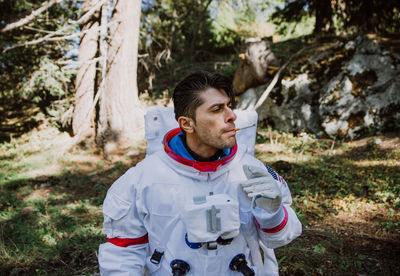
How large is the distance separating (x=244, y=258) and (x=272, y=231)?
0.86 feet

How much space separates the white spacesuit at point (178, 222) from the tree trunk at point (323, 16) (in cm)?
897

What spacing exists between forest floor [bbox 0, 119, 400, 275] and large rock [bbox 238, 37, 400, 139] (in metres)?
0.42

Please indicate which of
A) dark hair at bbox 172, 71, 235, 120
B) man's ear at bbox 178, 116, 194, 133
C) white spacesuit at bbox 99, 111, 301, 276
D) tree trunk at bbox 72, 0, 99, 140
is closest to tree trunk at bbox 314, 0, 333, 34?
tree trunk at bbox 72, 0, 99, 140

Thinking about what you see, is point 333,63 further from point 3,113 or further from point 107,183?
point 3,113

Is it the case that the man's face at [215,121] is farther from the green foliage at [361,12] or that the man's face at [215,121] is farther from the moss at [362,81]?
the green foliage at [361,12]

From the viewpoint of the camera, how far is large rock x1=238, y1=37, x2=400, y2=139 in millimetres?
6477

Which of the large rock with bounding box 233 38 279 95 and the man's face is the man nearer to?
the man's face

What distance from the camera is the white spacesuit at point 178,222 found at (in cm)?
171

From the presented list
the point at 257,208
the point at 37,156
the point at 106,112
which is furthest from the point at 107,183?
the point at 257,208

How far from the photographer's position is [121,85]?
7688 millimetres

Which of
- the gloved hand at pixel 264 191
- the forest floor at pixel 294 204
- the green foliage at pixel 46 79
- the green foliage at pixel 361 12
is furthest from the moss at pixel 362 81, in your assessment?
the green foliage at pixel 46 79

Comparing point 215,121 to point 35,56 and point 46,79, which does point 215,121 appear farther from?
point 35,56

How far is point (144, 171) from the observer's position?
6.13ft

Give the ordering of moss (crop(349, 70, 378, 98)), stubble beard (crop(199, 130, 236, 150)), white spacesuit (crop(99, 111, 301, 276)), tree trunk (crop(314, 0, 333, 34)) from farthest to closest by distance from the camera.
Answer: tree trunk (crop(314, 0, 333, 34)) < moss (crop(349, 70, 378, 98)) < stubble beard (crop(199, 130, 236, 150)) < white spacesuit (crop(99, 111, 301, 276))
